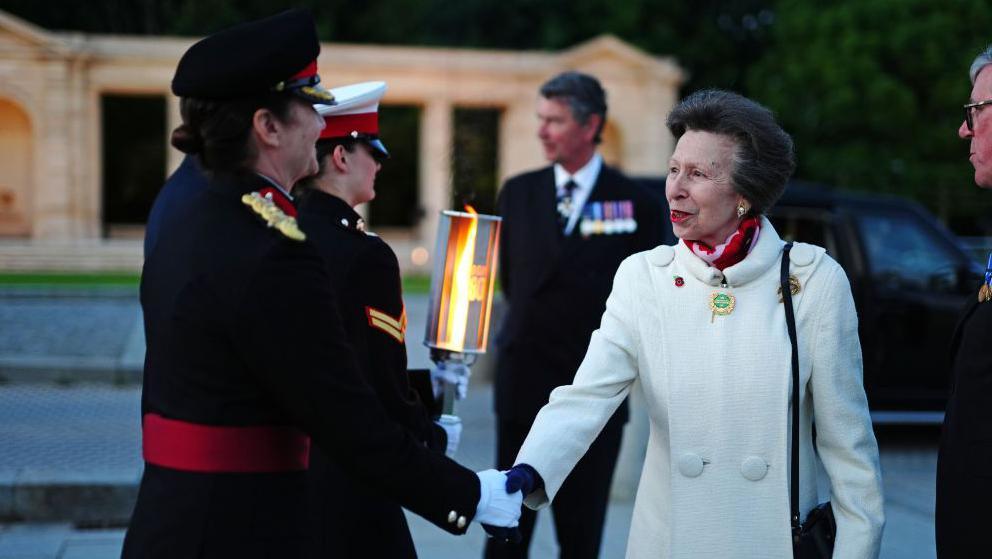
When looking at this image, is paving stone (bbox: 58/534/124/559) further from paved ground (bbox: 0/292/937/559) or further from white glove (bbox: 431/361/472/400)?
white glove (bbox: 431/361/472/400)

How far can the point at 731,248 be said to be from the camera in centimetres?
293

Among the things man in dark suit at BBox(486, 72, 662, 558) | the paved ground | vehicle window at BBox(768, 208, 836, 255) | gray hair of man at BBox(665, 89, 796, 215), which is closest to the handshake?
gray hair of man at BBox(665, 89, 796, 215)

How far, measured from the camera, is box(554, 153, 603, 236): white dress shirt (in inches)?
190

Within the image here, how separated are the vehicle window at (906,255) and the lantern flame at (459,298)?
595 centimetres

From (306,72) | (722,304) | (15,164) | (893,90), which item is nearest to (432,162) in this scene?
(15,164)

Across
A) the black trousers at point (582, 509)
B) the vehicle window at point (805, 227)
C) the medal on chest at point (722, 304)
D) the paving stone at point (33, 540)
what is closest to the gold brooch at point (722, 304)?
the medal on chest at point (722, 304)

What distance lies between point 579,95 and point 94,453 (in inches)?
182

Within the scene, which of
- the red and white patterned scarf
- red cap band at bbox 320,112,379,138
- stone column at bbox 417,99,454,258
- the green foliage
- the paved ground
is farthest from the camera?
the green foliage

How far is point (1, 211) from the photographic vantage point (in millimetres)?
32094

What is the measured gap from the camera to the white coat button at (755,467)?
2.77 meters

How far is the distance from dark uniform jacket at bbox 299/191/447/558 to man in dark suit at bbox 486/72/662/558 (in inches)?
59.0

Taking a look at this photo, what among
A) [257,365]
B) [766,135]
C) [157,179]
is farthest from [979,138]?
[157,179]

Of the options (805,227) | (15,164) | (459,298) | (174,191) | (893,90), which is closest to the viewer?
(459,298)

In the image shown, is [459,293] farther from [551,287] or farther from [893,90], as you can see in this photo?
[893,90]
